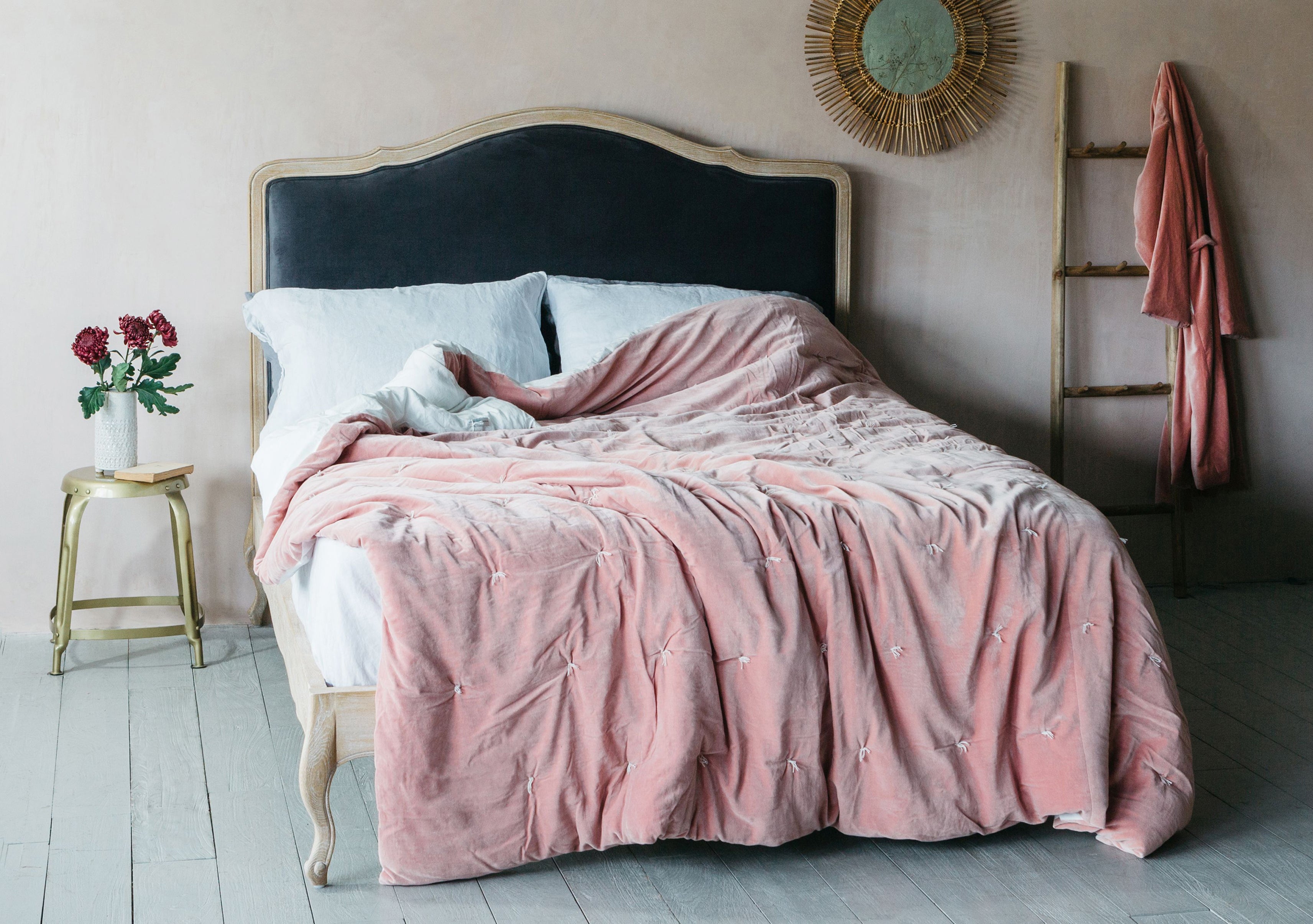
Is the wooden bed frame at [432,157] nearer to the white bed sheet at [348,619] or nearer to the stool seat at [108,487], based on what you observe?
the stool seat at [108,487]

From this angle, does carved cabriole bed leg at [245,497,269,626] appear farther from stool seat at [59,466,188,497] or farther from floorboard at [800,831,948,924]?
floorboard at [800,831,948,924]

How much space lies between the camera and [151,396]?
9.83ft

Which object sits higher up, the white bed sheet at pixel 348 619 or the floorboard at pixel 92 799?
the white bed sheet at pixel 348 619

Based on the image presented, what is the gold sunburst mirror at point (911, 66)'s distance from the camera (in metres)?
3.57

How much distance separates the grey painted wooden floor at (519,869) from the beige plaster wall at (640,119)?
38.5 inches

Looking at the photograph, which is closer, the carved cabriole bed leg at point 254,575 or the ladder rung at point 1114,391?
the carved cabriole bed leg at point 254,575

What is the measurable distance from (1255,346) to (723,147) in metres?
1.87

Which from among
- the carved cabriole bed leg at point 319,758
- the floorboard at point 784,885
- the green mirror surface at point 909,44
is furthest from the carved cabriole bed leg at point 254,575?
the green mirror surface at point 909,44

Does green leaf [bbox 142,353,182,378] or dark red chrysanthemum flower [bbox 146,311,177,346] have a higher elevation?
dark red chrysanthemum flower [bbox 146,311,177,346]

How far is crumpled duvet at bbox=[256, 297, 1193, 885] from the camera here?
1810 millimetres

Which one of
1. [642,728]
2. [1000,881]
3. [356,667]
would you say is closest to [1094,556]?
[1000,881]

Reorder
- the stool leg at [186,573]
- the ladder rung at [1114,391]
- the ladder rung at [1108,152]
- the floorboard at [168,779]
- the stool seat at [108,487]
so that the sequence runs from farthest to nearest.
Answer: the ladder rung at [1114,391]
the ladder rung at [1108,152]
the stool leg at [186,573]
the stool seat at [108,487]
the floorboard at [168,779]

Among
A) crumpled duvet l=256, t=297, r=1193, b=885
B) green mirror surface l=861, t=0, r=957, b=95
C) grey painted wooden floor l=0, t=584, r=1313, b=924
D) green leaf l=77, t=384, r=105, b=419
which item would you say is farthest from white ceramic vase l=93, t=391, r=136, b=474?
green mirror surface l=861, t=0, r=957, b=95

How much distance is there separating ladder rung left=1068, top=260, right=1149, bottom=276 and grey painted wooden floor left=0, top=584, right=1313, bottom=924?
5.19 feet
